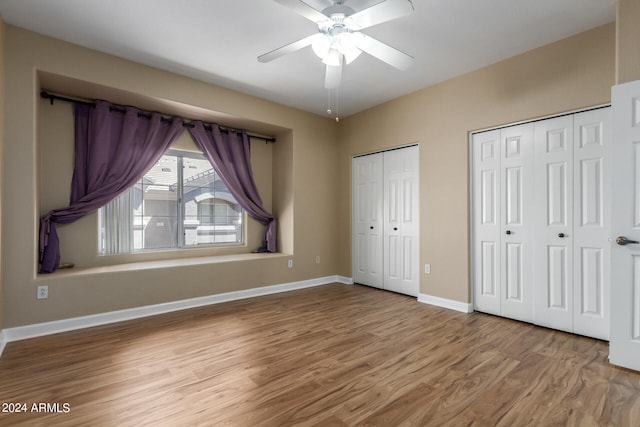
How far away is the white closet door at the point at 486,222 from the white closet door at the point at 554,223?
1.26ft

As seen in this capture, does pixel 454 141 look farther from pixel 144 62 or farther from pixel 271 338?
pixel 144 62

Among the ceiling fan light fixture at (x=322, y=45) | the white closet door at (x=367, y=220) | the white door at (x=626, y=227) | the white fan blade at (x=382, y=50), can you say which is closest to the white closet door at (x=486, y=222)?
the white door at (x=626, y=227)

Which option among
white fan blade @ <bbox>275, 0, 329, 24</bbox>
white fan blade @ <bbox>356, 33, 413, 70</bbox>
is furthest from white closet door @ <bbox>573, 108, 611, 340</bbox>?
white fan blade @ <bbox>275, 0, 329, 24</bbox>

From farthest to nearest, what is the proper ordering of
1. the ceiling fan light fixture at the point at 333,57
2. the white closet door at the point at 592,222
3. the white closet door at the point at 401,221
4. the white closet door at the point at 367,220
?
the white closet door at the point at 367,220
the white closet door at the point at 401,221
the white closet door at the point at 592,222
the ceiling fan light fixture at the point at 333,57

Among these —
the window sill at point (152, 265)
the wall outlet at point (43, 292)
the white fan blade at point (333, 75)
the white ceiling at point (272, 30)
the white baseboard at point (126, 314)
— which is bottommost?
the white baseboard at point (126, 314)

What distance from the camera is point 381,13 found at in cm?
196

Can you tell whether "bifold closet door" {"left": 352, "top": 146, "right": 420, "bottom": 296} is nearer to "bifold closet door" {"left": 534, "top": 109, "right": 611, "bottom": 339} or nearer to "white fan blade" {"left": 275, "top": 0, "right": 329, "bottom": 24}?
"bifold closet door" {"left": 534, "top": 109, "right": 611, "bottom": 339}

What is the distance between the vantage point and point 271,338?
9.29 feet

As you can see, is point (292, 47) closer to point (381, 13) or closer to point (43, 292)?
point (381, 13)

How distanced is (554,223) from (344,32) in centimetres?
267

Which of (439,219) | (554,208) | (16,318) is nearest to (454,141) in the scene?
(439,219)

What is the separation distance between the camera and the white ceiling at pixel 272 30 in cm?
245

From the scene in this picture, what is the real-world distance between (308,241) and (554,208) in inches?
126

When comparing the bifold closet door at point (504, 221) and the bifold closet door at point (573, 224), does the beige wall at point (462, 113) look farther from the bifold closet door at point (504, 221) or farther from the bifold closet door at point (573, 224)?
the bifold closet door at point (573, 224)
